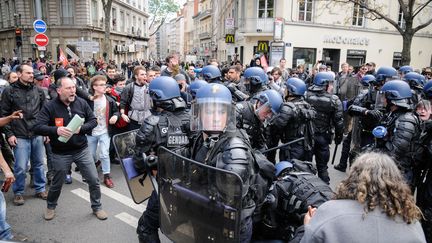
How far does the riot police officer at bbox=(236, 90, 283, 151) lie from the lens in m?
3.90

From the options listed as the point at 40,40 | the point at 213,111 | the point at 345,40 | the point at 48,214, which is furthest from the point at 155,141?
the point at 345,40

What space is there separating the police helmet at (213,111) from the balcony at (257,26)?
22.5 meters

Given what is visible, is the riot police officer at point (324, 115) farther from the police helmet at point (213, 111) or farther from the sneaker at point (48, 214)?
the sneaker at point (48, 214)

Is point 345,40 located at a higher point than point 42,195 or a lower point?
higher

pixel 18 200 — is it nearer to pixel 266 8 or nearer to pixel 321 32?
pixel 266 8

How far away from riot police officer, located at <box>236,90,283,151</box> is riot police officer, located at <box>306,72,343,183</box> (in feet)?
4.01

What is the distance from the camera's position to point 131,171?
3092 millimetres

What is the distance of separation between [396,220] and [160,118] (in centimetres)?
206

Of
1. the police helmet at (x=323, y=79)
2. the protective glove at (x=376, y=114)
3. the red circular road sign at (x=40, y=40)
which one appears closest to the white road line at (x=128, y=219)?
the police helmet at (x=323, y=79)

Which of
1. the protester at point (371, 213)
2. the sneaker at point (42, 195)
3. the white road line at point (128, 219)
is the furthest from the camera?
the sneaker at point (42, 195)

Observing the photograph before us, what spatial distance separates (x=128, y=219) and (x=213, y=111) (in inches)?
103

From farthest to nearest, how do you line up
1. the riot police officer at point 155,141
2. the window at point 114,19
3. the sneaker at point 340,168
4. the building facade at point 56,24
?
the window at point 114,19, the building facade at point 56,24, the sneaker at point 340,168, the riot police officer at point 155,141

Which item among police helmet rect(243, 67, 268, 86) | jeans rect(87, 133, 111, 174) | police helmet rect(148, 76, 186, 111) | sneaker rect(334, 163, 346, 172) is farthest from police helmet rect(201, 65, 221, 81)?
police helmet rect(148, 76, 186, 111)

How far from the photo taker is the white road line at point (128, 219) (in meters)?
4.22
